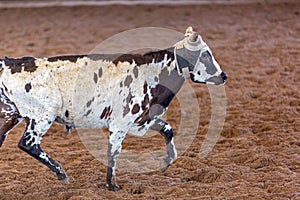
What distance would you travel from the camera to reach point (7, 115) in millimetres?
4785

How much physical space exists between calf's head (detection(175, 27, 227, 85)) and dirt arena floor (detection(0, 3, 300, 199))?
0.81 metres

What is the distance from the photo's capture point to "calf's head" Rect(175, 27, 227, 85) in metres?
4.65

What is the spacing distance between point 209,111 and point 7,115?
2.60 meters

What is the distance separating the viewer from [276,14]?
412 inches

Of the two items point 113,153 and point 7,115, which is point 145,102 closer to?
point 113,153

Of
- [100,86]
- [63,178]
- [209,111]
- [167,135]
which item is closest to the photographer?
[100,86]

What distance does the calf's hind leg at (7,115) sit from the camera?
15.5 ft

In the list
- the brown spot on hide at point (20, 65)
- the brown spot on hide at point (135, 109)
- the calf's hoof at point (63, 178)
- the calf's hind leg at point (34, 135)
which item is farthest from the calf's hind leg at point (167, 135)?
the brown spot on hide at point (20, 65)

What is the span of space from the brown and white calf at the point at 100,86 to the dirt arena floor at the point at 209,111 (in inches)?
15.9

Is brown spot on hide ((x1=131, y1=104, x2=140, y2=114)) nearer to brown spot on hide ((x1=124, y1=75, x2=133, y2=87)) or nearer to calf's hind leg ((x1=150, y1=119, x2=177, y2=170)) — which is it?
brown spot on hide ((x1=124, y1=75, x2=133, y2=87))

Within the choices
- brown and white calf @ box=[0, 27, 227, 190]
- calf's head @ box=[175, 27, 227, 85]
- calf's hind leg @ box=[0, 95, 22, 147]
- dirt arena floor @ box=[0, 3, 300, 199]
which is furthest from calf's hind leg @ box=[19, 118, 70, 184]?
calf's head @ box=[175, 27, 227, 85]

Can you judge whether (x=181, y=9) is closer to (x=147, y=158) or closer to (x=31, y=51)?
(x=31, y=51)

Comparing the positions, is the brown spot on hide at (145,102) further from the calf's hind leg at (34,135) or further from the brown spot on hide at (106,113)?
the calf's hind leg at (34,135)

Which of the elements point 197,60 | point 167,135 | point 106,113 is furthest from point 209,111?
point 106,113
